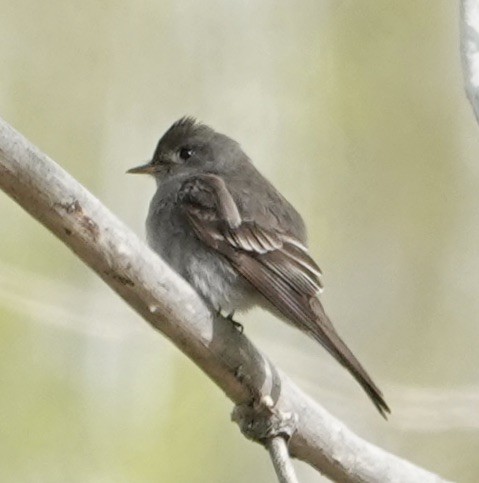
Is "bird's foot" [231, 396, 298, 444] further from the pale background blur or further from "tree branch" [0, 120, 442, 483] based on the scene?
the pale background blur

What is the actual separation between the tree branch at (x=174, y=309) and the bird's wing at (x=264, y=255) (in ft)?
0.78

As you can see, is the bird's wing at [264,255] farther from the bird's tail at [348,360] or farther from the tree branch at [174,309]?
the tree branch at [174,309]

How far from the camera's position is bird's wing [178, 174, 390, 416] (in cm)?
357

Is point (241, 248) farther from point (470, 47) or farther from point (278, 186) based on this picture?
point (278, 186)

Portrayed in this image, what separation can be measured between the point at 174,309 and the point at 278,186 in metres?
3.63

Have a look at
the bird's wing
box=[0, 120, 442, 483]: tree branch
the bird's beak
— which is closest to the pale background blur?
the bird's beak

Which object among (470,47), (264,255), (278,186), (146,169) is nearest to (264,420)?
(264,255)

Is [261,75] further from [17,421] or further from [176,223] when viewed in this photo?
Result: [176,223]

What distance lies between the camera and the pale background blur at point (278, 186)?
5.88 meters

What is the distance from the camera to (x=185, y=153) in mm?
4531

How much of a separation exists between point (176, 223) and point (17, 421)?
2.22 m

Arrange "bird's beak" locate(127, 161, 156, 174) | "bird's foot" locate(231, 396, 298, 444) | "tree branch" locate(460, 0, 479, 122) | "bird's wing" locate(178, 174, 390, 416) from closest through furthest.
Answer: "tree branch" locate(460, 0, 479, 122), "bird's foot" locate(231, 396, 298, 444), "bird's wing" locate(178, 174, 390, 416), "bird's beak" locate(127, 161, 156, 174)

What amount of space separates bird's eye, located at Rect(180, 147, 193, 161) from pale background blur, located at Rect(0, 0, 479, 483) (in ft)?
4.49

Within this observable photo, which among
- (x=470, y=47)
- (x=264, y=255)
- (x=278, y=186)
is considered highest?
(x=278, y=186)
